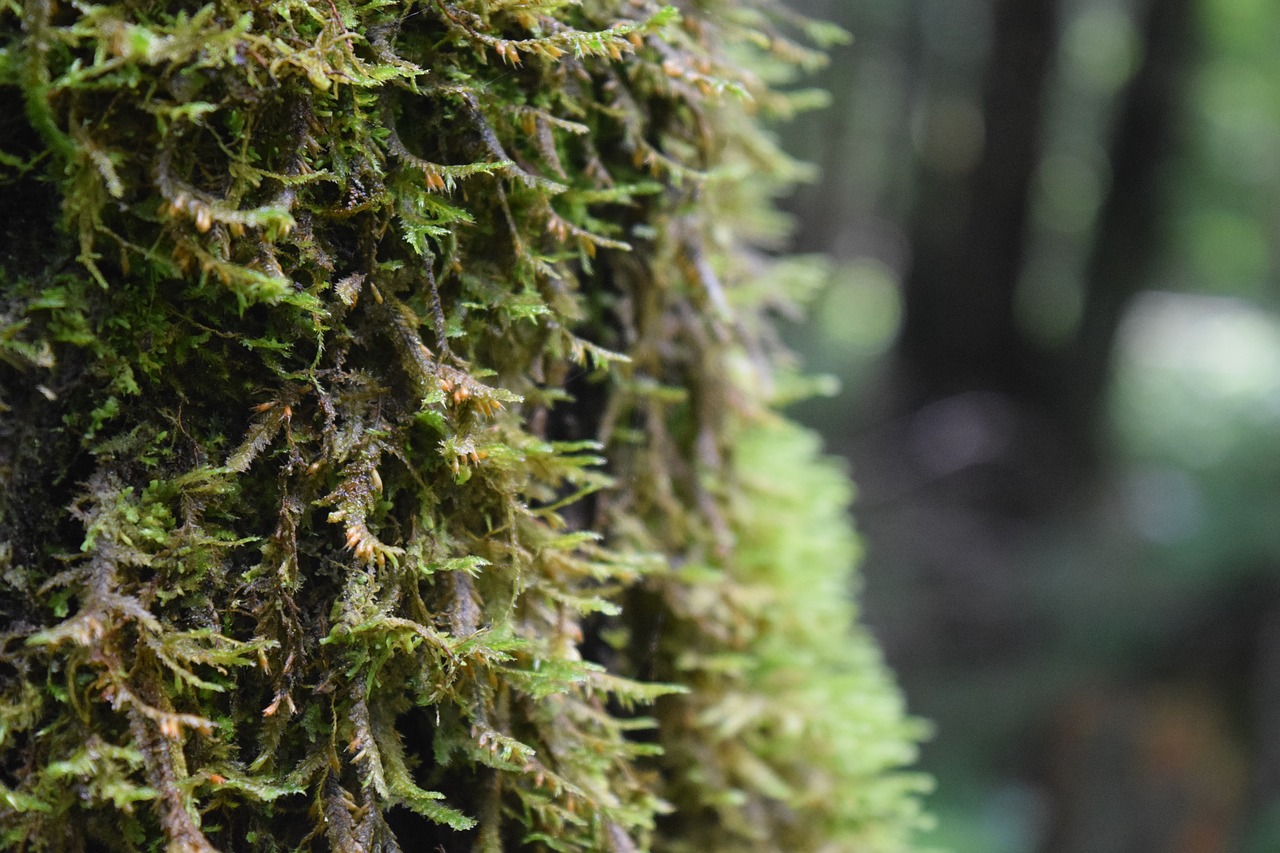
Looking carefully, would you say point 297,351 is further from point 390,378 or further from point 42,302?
point 42,302

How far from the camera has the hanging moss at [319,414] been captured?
0.66 meters

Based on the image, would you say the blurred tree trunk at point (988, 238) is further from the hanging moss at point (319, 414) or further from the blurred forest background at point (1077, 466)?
the hanging moss at point (319, 414)

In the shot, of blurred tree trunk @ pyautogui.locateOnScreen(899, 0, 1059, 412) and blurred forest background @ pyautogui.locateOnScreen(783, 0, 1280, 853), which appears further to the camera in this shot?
blurred tree trunk @ pyautogui.locateOnScreen(899, 0, 1059, 412)

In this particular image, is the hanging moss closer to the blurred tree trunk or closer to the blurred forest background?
the blurred forest background

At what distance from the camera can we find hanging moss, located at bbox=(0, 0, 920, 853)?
66 cm

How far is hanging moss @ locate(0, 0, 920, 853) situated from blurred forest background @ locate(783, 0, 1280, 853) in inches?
160

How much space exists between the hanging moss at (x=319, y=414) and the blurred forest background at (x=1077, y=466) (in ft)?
13.3

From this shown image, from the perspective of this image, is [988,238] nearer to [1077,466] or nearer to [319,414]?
[1077,466]

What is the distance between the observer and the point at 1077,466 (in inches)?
231

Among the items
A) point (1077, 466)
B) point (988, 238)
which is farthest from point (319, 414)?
point (1077, 466)

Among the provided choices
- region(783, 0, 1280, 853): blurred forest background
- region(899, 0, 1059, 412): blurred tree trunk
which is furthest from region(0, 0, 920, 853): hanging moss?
region(899, 0, 1059, 412): blurred tree trunk

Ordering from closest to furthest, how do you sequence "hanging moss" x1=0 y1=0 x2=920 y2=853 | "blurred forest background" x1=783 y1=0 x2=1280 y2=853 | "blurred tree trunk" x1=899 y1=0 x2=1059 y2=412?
"hanging moss" x1=0 y1=0 x2=920 y2=853 → "blurred forest background" x1=783 y1=0 x2=1280 y2=853 → "blurred tree trunk" x1=899 y1=0 x2=1059 y2=412

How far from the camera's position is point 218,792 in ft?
2.27

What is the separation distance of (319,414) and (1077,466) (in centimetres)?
600
